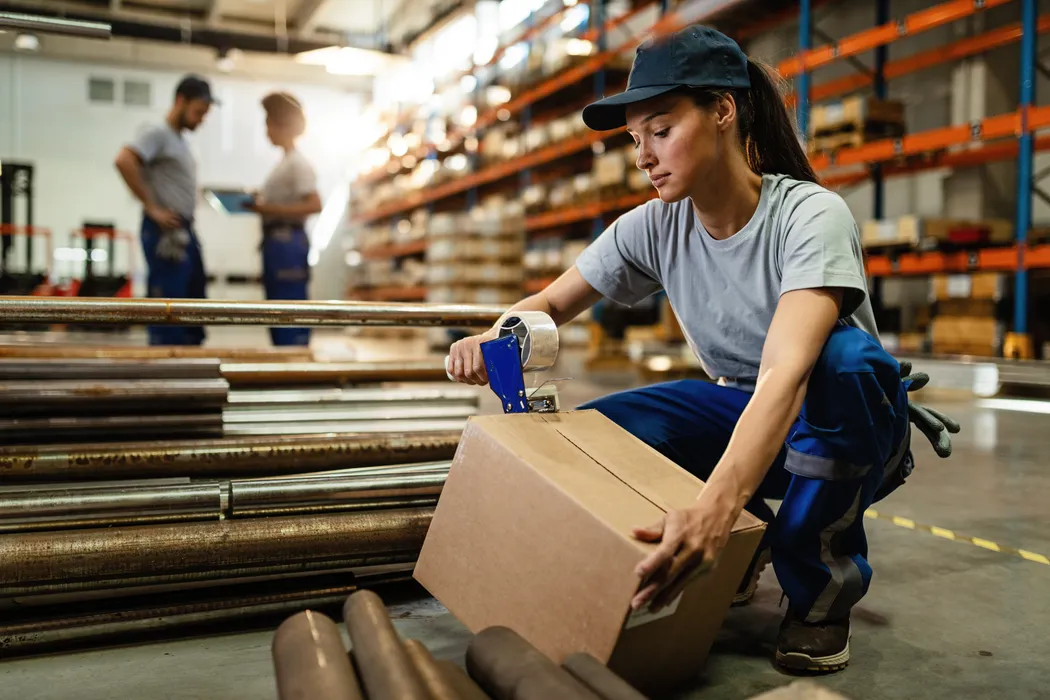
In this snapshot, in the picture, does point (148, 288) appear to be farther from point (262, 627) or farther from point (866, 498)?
point (866, 498)

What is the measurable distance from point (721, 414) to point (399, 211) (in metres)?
14.1

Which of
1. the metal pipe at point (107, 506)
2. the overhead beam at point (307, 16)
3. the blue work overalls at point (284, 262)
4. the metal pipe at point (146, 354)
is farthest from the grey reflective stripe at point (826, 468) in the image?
the overhead beam at point (307, 16)

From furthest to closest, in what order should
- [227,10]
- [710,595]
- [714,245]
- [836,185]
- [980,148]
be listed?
[227,10] < [836,185] < [980,148] < [714,245] < [710,595]

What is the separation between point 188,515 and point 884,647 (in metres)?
1.40

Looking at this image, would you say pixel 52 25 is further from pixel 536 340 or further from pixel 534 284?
pixel 534 284

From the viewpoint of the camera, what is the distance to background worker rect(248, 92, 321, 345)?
4812 mm

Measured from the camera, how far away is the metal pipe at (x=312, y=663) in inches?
37.6

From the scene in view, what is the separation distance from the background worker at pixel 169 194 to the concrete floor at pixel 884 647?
3261 mm

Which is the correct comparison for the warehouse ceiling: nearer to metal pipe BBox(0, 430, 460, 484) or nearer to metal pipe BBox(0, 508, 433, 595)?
metal pipe BBox(0, 430, 460, 484)

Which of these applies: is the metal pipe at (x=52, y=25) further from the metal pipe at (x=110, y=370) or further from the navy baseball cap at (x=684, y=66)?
the navy baseball cap at (x=684, y=66)

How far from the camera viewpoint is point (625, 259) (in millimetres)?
Answer: 1790

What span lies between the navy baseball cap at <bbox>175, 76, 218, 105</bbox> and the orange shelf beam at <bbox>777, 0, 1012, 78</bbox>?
3.77m

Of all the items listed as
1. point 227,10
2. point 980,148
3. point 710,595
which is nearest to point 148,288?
point 710,595

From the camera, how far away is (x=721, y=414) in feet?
5.61
